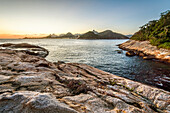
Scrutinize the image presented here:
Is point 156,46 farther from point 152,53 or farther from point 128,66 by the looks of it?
point 128,66

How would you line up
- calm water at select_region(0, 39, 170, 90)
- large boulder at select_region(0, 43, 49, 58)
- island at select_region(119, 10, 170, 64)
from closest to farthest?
calm water at select_region(0, 39, 170, 90) < large boulder at select_region(0, 43, 49, 58) < island at select_region(119, 10, 170, 64)

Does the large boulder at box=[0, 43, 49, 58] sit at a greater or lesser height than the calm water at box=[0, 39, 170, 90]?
greater

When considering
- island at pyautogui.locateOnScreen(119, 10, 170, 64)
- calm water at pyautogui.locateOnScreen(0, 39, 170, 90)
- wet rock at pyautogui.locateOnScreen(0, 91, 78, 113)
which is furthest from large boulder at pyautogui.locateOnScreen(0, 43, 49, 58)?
island at pyautogui.locateOnScreen(119, 10, 170, 64)

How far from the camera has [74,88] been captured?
694 centimetres

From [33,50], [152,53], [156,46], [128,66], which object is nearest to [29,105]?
[128,66]

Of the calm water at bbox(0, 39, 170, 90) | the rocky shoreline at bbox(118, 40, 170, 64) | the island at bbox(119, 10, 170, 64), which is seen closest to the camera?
the calm water at bbox(0, 39, 170, 90)

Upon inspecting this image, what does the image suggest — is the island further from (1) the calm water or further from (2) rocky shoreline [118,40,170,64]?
(1) the calm water

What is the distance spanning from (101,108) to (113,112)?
2.26 feet

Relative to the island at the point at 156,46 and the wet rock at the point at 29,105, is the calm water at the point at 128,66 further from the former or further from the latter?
the wet rock at the point at 29,105

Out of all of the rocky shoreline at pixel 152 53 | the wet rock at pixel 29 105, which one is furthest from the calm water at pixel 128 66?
the wet rock at pixel 29 105

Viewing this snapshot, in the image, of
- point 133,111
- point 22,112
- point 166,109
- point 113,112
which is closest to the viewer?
point 22,112

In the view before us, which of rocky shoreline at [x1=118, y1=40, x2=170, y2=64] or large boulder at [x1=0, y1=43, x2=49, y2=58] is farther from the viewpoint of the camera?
large boulder at [x1=0, y1=43, x2=49, y2=58]

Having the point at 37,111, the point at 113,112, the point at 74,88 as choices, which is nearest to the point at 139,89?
the point at 113,112

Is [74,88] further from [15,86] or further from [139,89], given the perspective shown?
[139,89]
